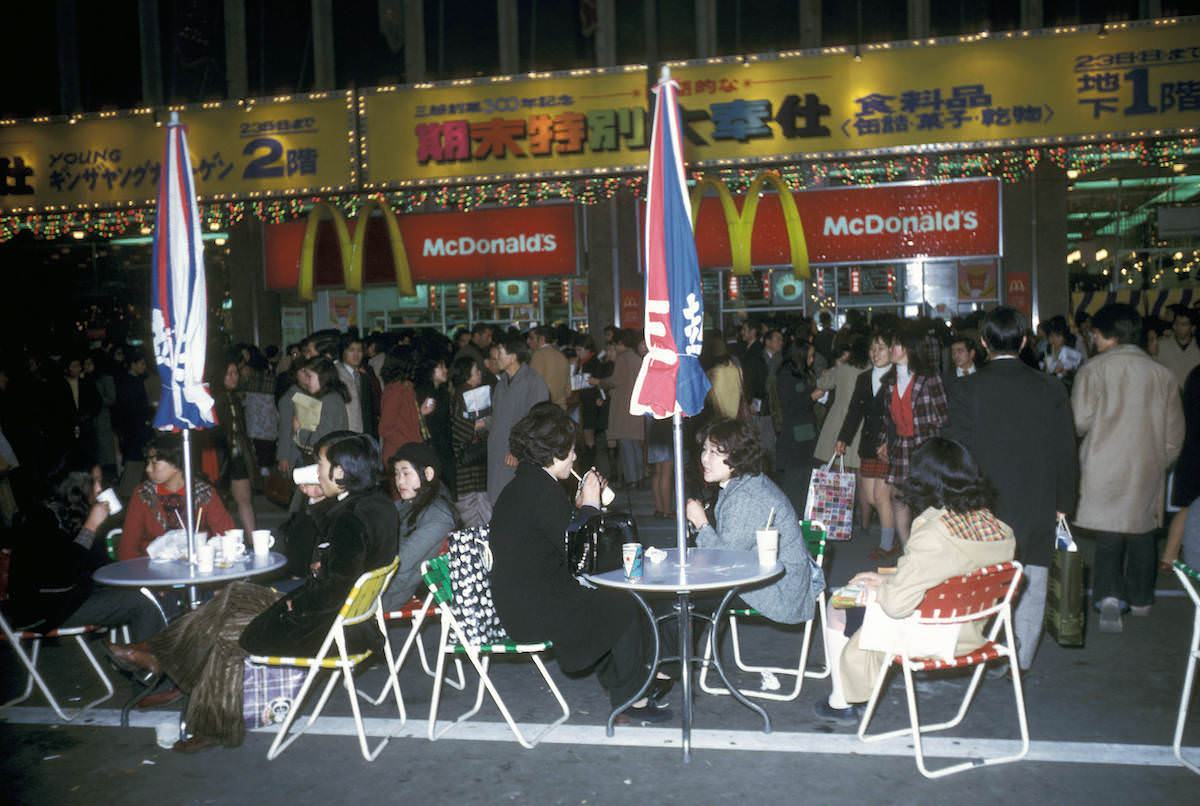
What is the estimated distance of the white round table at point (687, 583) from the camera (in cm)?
446

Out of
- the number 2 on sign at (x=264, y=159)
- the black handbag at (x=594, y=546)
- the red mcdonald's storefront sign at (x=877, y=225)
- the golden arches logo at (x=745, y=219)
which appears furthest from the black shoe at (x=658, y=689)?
the number 2 on sign at (x=264, y=159)

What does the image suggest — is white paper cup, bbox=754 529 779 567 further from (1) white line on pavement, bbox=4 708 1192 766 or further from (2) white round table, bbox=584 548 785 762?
(1) white line on pavement, bbox=4 708 1192 766

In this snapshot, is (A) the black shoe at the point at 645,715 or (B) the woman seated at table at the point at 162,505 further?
(B) the woman seated at table at the point at 162,505

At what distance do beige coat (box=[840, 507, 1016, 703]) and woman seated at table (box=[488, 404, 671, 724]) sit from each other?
107 cm

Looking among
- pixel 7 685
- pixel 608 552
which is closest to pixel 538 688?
pixel 608 552

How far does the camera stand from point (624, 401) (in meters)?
10.8

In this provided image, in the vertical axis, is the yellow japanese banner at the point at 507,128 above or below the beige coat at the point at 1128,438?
above

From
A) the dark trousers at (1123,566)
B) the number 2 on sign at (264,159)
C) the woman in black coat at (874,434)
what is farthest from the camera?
the number 2 on sign at (264,159)

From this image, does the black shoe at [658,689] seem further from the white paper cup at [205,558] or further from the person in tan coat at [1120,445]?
the person in tan coat at [1120,445]

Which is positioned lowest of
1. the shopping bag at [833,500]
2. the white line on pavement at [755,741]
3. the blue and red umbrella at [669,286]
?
the white line on pavement at [755,741]

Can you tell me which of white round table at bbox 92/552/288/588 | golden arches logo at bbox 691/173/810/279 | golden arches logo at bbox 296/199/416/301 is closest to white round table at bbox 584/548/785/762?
white round table at bbox 92/552/288/588

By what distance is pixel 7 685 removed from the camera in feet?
19.4

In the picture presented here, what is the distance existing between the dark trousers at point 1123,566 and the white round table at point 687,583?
265 cm

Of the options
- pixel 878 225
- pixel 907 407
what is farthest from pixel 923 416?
pixel 878 225
